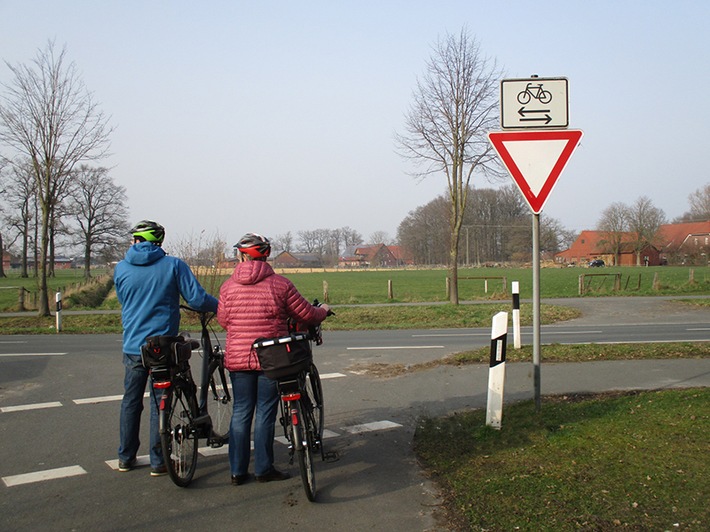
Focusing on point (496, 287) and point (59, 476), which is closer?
point (59, 476)

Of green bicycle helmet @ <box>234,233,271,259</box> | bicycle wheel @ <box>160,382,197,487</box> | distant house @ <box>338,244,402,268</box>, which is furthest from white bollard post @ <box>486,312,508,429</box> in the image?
distant house @ <box>338,244,402,268</box>

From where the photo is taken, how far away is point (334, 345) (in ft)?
44.5

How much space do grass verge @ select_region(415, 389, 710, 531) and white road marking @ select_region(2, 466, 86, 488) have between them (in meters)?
2.69

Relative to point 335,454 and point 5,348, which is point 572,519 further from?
point 5,348

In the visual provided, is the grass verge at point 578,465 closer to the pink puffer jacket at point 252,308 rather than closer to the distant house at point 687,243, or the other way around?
the pink puffer jacket at point 252,308

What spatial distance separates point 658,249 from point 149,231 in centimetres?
10113

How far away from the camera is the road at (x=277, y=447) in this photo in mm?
4090

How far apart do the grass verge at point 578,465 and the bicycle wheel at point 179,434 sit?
178 cm

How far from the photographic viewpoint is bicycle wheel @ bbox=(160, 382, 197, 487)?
179 inches

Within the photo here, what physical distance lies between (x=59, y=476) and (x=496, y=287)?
37726 millimetres

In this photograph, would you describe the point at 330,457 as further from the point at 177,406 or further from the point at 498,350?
the point at 498,350

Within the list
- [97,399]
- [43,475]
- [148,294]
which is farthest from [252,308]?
[97,399]

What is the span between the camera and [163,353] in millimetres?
4656

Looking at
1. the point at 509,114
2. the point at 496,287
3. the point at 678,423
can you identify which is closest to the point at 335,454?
the point at 678,423
